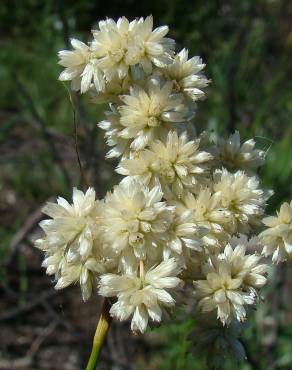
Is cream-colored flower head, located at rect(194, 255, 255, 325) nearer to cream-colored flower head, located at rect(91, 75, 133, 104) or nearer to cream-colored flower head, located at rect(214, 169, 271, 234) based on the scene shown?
cream-colored flower head, located at rect(214, 169, 271, 234)

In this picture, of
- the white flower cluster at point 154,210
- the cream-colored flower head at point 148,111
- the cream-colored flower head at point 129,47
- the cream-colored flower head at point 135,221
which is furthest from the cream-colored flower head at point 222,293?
the cream-colored flower head at point 129,47

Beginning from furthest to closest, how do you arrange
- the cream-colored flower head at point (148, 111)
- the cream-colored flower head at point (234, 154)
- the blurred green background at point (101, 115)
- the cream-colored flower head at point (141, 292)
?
the blurred green background at point (101, 115) < the cream-colored flower head at point (234, 154) < the cream-colored flower head at point (148, 111) < the cream-colored flower head at point (141, 292)

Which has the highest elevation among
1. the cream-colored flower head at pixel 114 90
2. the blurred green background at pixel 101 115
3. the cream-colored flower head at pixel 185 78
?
the cream-colored flower head at pixel 114 90

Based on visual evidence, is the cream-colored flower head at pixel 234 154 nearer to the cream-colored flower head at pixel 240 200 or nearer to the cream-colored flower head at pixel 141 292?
the cream-colored flower head at pixel 240 200

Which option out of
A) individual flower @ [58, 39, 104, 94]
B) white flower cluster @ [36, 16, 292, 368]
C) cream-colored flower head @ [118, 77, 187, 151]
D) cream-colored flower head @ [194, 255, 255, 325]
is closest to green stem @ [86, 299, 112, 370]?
white flower cluster @ [36, 16, 292, 368]

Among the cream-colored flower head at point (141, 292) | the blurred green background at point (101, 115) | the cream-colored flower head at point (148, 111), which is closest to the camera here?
the cream-colored flower head at point (141, 292)

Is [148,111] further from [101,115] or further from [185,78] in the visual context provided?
[101,115]
